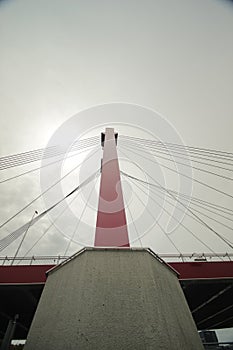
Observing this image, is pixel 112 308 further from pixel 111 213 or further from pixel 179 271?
pixel 111 213

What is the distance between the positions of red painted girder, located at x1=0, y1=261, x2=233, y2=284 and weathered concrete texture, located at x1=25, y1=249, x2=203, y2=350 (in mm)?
2393

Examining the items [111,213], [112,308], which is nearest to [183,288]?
[111,213]

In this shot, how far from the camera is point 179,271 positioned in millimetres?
8391

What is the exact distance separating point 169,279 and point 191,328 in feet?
4.01

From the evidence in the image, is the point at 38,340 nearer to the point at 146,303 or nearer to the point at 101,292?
the point at 101,292

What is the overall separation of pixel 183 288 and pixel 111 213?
191 inches

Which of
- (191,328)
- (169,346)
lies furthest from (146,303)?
(191,328)

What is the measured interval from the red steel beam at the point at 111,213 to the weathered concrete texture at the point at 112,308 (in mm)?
3249

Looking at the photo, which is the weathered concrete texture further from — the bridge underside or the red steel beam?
the red steel beam

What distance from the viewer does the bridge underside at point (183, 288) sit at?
794 cm

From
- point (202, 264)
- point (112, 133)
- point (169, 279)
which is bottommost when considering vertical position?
point (169, 279)

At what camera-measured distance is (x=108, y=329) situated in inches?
161

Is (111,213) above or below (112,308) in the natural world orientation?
above

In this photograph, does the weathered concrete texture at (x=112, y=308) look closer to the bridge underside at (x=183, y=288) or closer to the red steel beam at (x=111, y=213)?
the bridge underside at (x=183, y=288)
